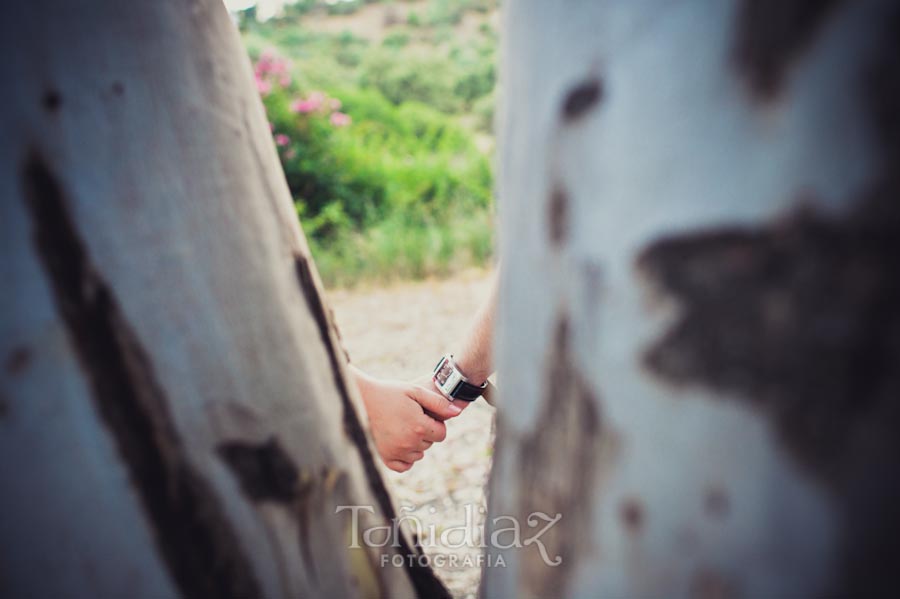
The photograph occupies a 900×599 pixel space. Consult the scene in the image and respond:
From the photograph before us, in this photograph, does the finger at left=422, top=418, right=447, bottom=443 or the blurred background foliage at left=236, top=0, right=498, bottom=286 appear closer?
the finger at left=422, top=418, right=447, bottom=443

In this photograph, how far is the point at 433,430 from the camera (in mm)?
1341

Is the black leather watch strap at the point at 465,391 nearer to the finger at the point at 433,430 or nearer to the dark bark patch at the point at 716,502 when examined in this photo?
the finger at the point at 433,430

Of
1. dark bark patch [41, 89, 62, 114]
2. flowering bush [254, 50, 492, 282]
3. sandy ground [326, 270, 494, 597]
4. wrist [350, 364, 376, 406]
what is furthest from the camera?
flowering bush [254, 50, 492, 282]

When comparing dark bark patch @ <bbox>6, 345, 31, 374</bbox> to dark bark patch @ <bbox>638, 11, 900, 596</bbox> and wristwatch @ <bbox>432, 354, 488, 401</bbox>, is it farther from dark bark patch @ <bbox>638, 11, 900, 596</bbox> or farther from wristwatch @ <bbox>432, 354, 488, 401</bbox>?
wristwatch @ <bbox>432, 354, 488, 401</bbox>

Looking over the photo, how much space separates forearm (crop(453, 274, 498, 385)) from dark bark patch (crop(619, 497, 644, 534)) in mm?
876

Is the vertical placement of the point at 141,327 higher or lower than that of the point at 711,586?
higher

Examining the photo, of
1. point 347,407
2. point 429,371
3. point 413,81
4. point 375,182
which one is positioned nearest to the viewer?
point 347,407

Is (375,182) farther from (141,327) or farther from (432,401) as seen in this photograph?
(141,327)

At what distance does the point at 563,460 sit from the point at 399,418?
2.92 ft

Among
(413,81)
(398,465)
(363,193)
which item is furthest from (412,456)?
(413,81)

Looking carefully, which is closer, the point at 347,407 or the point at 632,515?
the point at 632,515

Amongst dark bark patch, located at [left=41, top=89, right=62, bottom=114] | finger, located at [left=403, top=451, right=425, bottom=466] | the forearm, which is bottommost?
finger, located at [left=403, top=451, right=425, bottom=466]

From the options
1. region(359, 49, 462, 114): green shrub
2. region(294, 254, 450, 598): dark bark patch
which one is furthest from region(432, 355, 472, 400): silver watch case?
region(359, 49, 462, 114): green shrub

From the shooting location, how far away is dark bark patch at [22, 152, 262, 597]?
488 millimetres
